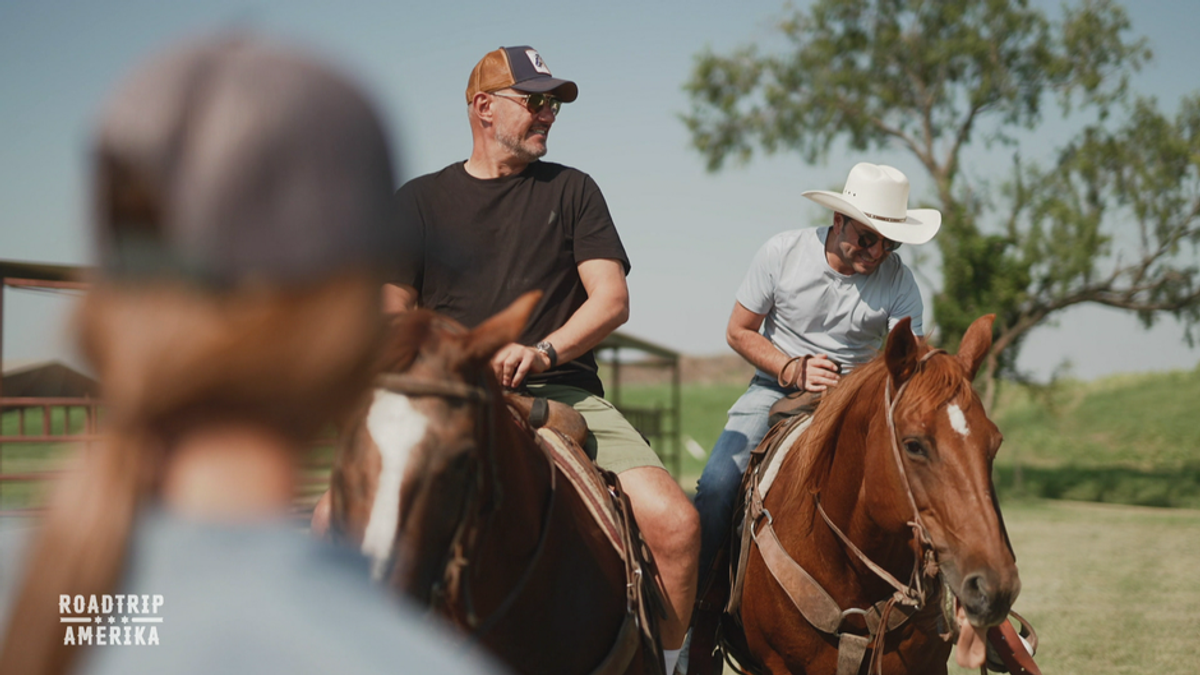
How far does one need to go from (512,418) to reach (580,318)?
3.40ft

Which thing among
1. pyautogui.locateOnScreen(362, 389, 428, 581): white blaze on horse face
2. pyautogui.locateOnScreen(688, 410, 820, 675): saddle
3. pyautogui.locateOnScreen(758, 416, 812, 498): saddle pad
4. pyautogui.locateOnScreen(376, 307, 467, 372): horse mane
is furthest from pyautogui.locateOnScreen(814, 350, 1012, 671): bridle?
pyautogui.locateOnScreen(362, 389, 428, 581): white blaze on horse face

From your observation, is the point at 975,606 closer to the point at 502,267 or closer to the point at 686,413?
the point at 502,267

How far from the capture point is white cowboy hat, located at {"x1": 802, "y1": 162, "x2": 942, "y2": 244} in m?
4.60

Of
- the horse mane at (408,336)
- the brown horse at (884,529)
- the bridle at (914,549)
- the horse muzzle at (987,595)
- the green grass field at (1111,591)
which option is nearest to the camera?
the horse mane at (408,336)

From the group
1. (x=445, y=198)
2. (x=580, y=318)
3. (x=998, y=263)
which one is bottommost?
(x=998, y=263)

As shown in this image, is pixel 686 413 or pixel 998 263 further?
pixel 686 413

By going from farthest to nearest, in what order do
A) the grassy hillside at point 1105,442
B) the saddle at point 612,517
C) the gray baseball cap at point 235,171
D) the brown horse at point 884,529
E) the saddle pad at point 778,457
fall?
the grassy hillside at point 1105,442 < the saddle pad at point 778,457 < the brown horse at point 884,529 < the saddle at point 612,517 < the gray baseball cap at point 235,171

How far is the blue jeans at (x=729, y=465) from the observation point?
4.54 meters

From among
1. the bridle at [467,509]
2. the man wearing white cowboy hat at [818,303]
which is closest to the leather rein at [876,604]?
the man wearing white cowboy hat at [818,303]

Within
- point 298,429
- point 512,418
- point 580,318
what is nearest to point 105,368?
point 298,429

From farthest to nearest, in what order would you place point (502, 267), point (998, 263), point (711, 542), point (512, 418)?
point (998, 263)
point (711, 542)
point (502, 267)
point (512, 418)

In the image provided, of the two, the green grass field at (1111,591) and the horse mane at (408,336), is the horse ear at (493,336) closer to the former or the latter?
the horse mane at (408,336)

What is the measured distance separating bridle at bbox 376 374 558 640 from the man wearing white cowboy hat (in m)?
2.32

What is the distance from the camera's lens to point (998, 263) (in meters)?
22.7
